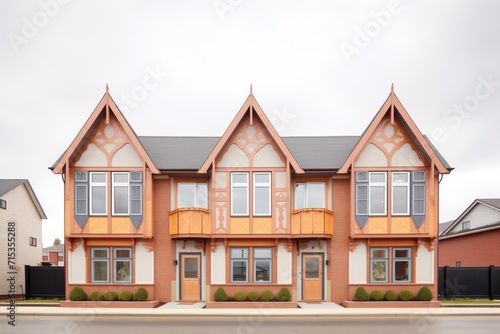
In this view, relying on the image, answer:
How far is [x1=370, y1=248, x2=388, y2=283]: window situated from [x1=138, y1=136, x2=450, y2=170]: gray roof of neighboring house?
518 centimetres

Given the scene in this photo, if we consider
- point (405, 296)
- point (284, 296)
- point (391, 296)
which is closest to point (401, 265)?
point (405, 296)

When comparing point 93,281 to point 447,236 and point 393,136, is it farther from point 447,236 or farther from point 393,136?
point 447,236

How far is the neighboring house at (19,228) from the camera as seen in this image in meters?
24.2

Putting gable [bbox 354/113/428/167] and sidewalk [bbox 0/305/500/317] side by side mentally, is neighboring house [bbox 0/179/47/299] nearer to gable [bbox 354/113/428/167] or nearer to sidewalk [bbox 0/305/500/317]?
sidewalk [bbox 0/305/500/317]

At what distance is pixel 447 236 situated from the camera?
3469cm

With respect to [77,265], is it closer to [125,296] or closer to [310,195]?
[125,296]

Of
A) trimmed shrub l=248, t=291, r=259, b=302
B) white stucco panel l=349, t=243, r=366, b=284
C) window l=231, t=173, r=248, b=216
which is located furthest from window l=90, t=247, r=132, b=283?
white stucco panel l=349, t=243, r=366, b=284

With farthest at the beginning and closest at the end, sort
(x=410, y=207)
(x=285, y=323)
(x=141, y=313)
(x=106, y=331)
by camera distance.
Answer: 1. (x=410, y=207)
2. (x=141, y=313)
3. (x=285, y=323)
4. (x=106, y=331)

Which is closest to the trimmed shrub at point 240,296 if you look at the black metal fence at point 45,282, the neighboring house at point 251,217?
the neighboring house at point 251,217

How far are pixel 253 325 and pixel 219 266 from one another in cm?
552

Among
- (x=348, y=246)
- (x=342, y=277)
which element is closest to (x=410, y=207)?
(x=348, y=246)

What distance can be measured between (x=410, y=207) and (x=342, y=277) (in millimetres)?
5296

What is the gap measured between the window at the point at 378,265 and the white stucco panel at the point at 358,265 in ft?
1.55

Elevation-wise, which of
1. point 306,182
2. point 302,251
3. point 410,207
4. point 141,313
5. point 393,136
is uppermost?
point 393,136
